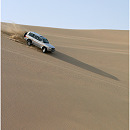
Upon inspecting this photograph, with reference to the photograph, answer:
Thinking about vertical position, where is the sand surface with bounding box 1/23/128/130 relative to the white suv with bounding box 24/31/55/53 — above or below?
below

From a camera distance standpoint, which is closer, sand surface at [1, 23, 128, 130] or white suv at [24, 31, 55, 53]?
sand surface at [1, 23, 128, 130]

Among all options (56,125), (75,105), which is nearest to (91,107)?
(75,105)

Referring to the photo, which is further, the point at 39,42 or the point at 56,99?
Answer: the point at 39,42

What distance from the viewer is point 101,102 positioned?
6891mm

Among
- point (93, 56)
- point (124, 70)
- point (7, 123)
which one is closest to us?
point (7, 123)

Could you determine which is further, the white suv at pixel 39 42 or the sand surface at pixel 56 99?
the white suv at pixel 39 42

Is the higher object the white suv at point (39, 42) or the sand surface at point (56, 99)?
the white suv at point (39, 42)

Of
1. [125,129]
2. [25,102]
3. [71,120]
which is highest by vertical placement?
[25,102]

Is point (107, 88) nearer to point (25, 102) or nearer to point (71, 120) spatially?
point (71, 120)

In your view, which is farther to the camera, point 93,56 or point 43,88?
point 93,56

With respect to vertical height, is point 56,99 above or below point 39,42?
below

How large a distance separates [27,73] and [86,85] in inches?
128

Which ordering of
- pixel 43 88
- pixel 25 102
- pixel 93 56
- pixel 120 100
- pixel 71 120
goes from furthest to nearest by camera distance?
pixel 93 56 → pixel 120 100 → pixel 43 88 → pixel 25 102 → pixel 71 120

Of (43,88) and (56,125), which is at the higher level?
(43,88)
